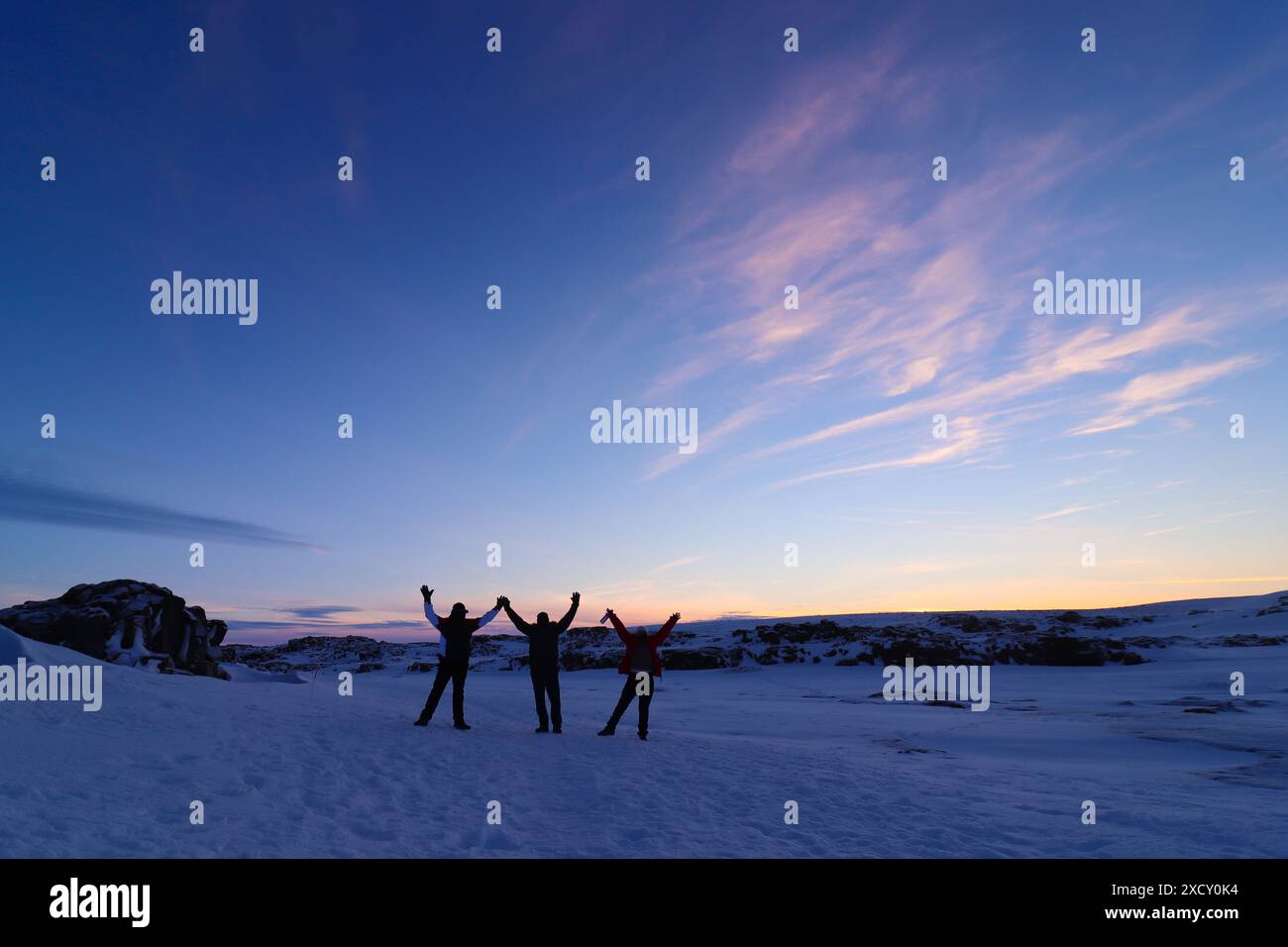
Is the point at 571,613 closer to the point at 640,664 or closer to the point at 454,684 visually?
the point at 640,664

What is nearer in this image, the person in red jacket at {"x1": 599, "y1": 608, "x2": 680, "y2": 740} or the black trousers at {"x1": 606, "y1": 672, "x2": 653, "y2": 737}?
the black trousers at {"x1": 606, "y1": 672, "x2": 653, "y2": 737}

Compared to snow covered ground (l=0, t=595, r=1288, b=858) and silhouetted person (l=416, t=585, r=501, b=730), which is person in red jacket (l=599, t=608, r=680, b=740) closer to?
snow covered ground (l=0, t=595, r=1288, b=858)

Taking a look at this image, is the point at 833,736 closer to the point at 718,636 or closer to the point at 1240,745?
the point at 1240,745

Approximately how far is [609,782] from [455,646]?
18.9ft

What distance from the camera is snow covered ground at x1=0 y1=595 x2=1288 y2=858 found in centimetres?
650

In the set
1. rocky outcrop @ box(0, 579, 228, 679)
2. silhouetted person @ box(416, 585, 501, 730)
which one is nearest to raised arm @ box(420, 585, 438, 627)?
silhouetted person @ box(416, 585, 501, 730)

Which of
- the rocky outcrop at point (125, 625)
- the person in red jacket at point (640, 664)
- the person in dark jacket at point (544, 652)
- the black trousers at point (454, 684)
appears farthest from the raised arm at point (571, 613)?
the rocky outcrop at point (125, 625)

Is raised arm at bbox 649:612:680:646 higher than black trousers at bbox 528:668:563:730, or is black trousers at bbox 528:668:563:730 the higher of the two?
raised arm at bbox 649:612:680:646

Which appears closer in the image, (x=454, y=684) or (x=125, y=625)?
(x=454, y=684)

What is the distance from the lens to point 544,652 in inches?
552

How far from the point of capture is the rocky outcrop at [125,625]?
20.1 metres

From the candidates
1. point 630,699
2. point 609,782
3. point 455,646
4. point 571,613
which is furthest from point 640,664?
point 609,782

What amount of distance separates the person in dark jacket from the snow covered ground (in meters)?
0.60

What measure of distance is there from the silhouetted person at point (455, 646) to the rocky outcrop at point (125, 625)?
1279 cm
